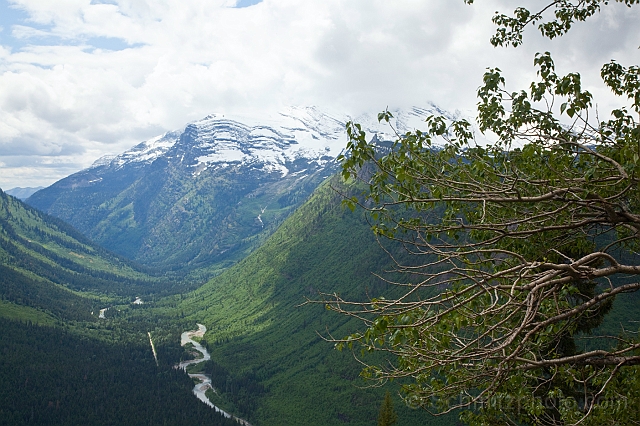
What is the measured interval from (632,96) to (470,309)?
562cm

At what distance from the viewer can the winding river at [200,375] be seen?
116925mm

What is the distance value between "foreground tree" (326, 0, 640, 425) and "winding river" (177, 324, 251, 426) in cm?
11180

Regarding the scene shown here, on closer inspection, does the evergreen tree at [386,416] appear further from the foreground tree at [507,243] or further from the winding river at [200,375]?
the winding river at [200,375]

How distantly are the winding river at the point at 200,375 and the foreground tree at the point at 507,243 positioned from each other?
11180 cm

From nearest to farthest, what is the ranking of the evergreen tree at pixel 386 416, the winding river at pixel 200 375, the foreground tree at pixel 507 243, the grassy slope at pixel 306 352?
the foreground tree at pixel 507 243 < the evergreen tree at pixel 386 416 < the grassy slope at pixel 306 352 < the winding river at pixel 200 375

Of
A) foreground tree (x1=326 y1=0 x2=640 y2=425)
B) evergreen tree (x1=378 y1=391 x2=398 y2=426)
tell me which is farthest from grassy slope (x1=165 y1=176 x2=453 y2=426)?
foreground tree (x1=326 y1=0 x2=640 y2=425)

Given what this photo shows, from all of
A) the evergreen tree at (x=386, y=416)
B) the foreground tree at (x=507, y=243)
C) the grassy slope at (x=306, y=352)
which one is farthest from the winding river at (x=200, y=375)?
the foreground tree at (x=507, y=243)

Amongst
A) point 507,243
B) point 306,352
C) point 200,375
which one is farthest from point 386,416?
point 200,375

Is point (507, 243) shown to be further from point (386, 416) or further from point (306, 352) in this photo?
point (306, 352)

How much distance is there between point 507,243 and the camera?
10383 mm

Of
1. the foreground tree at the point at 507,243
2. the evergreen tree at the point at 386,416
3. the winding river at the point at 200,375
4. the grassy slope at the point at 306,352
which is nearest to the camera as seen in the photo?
the foreground tree at the point at 507,243

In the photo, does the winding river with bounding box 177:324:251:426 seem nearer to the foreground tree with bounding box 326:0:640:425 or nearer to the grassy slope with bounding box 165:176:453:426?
the grassy slope with bounding box 165:176:453:426

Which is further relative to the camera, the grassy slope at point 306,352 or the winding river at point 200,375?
the winding river at point 200,375

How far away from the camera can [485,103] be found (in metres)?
9.84
